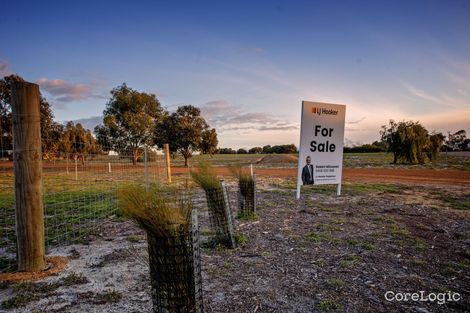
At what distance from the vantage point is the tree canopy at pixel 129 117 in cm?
3428

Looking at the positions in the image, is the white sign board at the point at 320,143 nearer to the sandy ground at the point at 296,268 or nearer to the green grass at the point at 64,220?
the sandy ground at the point at 296,268

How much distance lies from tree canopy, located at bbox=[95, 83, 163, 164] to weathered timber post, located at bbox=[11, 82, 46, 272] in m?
30.1

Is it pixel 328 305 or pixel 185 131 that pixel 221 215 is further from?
pixel 185 131

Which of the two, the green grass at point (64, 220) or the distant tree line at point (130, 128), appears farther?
the distant tree line at point (130, 128)

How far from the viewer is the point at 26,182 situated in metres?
3.71

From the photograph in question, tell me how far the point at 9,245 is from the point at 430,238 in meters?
6.85

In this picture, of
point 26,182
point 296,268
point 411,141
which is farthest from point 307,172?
point 411,141

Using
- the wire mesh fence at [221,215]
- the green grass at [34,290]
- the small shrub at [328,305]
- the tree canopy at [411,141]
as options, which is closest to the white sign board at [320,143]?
the wire mesh fence at [221,215]

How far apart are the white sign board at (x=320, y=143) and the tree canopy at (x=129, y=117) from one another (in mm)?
27046

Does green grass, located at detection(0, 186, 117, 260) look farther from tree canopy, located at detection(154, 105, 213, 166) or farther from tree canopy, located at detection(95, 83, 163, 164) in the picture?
tree canopy, located at detection(95, 83, 163, 164)

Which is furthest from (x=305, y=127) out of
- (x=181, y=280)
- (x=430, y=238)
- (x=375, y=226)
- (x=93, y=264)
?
(x=181, y=280)

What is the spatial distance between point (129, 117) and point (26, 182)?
107 feet

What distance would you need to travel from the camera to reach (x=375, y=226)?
5875 millimetres

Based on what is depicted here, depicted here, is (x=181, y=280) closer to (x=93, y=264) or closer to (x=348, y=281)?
(x=348, y=281)
